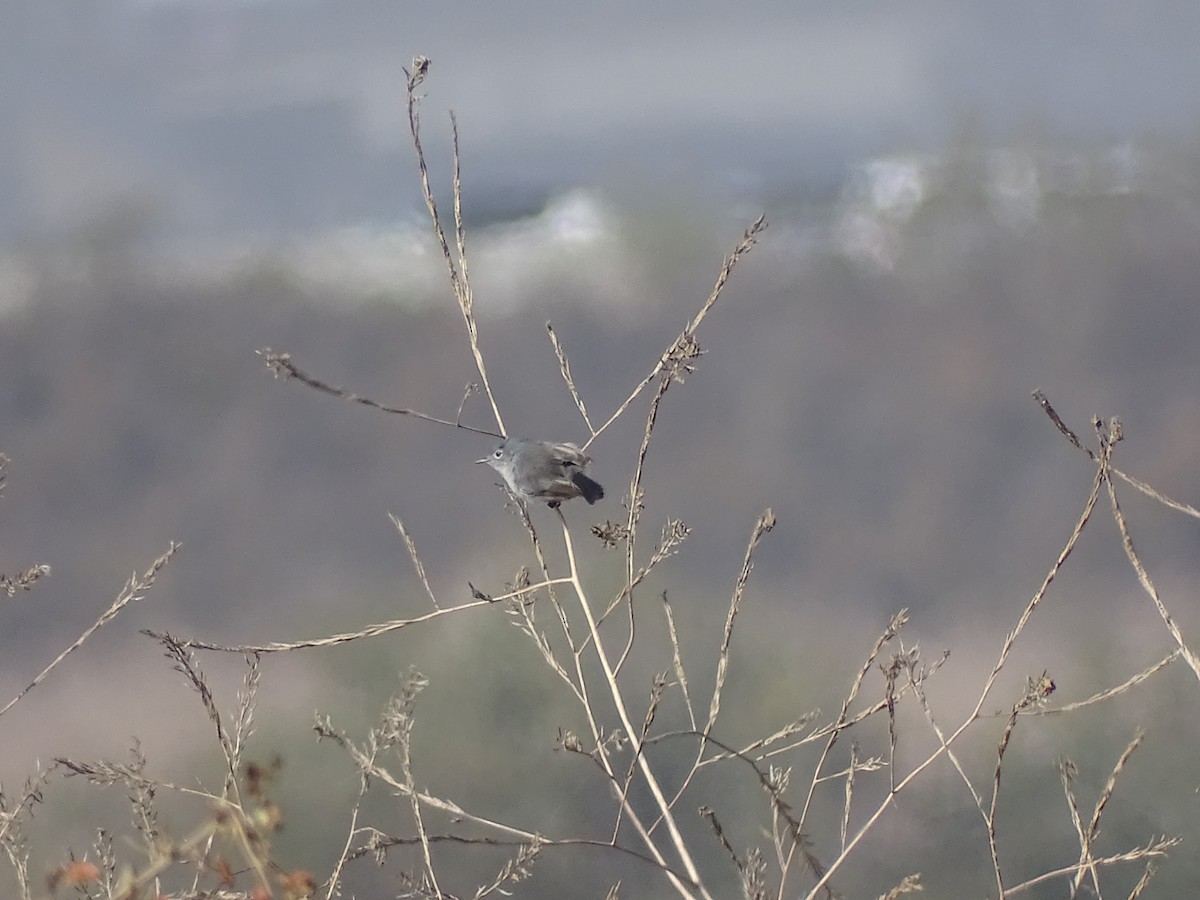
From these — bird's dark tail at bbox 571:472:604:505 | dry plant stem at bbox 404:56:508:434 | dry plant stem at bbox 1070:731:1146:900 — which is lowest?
dry plant stem at bbox 1070:731:1146:900

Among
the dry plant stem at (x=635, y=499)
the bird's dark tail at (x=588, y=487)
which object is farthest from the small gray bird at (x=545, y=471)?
the dry plant stem at (x=635, y=499)

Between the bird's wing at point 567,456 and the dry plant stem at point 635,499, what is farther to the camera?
the bird's wing at point 567,456

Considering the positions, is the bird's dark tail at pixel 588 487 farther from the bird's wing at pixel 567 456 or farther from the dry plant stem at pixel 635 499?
the dry plant stem at pixel 635 499

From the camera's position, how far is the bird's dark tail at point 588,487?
242 cm

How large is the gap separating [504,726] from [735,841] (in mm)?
805

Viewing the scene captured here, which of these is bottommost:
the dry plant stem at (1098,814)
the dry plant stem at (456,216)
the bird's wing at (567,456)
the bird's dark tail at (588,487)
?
the dry plant stem at (1098,814)

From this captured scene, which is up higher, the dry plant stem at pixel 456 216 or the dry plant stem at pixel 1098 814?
the dry plant stem at pixel 456 216

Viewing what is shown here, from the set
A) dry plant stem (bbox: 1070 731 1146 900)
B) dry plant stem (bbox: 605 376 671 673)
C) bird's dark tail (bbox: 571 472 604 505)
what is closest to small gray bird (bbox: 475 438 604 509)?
bird's dark tail (bbox: 571 472 604 505)

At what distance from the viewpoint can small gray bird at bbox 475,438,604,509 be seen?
7.86 feet

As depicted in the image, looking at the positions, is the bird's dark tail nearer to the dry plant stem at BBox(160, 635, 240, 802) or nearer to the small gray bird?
the small gray bird

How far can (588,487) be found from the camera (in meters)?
2.44

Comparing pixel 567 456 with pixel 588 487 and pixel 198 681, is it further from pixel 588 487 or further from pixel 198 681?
pixel 198 681

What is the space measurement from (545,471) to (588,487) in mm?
96

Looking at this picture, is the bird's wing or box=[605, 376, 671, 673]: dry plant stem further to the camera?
the bird's wing
